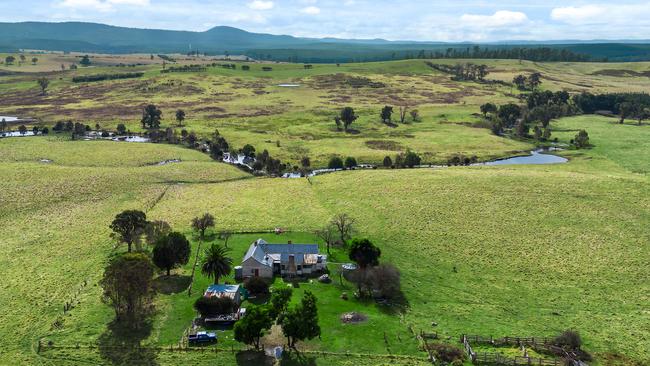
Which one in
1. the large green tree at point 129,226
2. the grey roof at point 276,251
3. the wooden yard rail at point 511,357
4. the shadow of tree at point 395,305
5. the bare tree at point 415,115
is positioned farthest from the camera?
the bare tree at point 415,115

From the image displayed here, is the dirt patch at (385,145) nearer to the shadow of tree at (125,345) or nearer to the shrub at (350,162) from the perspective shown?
the shrub at (350,162)

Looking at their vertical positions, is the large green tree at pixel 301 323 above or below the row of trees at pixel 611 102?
below

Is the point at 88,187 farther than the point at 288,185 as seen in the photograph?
No

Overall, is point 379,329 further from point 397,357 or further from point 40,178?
point 40,178


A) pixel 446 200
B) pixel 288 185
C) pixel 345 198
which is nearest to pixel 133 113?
pixel 288 185

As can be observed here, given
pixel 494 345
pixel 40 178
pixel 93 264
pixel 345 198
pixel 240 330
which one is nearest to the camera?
pixel 240 330

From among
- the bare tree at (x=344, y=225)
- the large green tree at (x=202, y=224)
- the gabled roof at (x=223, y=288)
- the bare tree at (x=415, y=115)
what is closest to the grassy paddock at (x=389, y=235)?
the bare tree at (x=344, y=225)

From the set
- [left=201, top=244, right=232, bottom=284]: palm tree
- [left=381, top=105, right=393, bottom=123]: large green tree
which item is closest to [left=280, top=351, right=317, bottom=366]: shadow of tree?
[left=201, top=244, right=232, bottom=284]: palm tree
